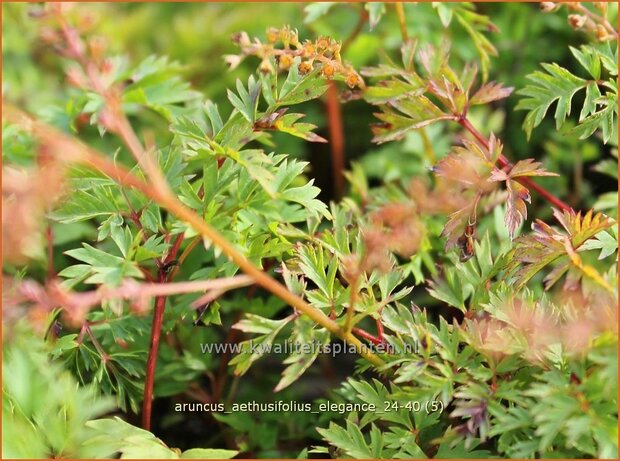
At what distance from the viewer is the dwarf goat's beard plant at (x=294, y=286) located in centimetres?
113

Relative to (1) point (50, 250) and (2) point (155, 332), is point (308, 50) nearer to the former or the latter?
(2) point (155, 332)

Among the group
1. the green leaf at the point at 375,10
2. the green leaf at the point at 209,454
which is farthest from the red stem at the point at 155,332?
the green leaf at the point at 375,10

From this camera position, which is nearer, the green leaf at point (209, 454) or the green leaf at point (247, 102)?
the green leaf at point (209, 454)

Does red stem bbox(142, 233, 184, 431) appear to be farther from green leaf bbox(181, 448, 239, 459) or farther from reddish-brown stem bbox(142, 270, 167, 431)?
green leaf bbox(181, 448, 239, 459)

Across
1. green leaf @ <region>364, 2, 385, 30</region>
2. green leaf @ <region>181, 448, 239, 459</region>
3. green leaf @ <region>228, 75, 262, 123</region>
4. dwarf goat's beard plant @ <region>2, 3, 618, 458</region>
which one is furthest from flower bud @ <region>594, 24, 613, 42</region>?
green leaf @ <region>181, 448, 239, 459</region>

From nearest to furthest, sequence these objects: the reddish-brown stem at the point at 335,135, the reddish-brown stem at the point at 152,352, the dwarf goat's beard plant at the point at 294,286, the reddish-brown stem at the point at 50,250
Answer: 1. the dwarf goat's beard plant at the point at 294,286
2. the reddish-brown stem at the point at 152,352
3. the reddish-brown stem at the point at 50,250
4. the reddish-brown stem at the point at 335,135

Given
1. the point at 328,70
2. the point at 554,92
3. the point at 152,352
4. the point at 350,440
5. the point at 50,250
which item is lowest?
the point at 350,440

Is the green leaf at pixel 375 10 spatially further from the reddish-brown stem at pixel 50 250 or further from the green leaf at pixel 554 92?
the reddish-brown stem at pixel 50 250

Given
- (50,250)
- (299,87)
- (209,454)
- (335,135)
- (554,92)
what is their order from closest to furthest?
(209,454) < (299,87) < (554,92) < (50,250) < (335,135)

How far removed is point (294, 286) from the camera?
1.31 meters

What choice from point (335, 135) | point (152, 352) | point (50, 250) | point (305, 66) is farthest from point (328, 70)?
point (335, 135)

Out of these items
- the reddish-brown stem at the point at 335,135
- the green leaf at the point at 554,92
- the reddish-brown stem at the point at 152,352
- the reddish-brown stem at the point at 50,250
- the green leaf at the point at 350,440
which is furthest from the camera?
the reddish-brown stem at the point at 335,135

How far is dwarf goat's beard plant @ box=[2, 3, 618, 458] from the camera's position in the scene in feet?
3.71

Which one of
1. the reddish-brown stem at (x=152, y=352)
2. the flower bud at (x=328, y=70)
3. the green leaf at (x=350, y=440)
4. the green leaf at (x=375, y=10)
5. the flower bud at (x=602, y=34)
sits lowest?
the green leaf at (x=350, y=440)
